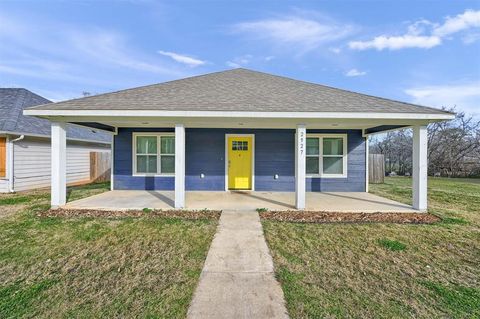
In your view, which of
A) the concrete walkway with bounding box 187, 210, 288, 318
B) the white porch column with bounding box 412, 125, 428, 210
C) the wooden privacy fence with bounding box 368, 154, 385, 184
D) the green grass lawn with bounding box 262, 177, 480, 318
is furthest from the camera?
the wooden privacy fence with bounding box 368, 154, 385, 184

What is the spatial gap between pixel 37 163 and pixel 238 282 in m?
11.8

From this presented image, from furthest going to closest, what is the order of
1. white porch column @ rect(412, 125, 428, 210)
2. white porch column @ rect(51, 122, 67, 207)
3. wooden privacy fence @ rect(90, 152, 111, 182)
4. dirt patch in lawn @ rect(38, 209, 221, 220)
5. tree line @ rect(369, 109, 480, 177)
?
tree line @ rect(369, 109, 480, 177), wooden privacy fence @ rect(90, 152, 111, 182), white porch column @ rect(51, 122, 67, 207), white porch column @ rect(412, 125, 428, 210), dirt patch in lawn @ rect(38, 209, 221, 220)

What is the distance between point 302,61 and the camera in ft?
56.7

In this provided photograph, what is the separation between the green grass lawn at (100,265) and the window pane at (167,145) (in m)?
4.24

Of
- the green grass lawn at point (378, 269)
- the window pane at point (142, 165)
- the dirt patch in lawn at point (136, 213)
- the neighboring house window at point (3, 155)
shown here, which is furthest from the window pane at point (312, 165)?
the neighboring house window at point (3, 155)

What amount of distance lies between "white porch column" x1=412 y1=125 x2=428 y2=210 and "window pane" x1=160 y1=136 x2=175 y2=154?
803 cm

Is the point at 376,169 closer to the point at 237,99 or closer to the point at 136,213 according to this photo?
the point at 237,99

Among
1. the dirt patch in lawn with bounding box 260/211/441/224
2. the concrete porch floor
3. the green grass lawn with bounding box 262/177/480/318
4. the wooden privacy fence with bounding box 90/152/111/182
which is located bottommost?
the green grass lawn with bounding box 262/177/480/318

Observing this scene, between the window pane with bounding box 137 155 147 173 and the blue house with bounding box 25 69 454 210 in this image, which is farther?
the window pane with bounding box 137 155 147 173

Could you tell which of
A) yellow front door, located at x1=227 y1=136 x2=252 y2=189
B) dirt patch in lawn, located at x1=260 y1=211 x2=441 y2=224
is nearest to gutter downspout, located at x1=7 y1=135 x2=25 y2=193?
yellow front door, located at x1=227 y1=136 x2=252 y2=189

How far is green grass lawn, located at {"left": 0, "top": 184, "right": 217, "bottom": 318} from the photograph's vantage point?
2.52 metres

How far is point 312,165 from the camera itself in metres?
9.36

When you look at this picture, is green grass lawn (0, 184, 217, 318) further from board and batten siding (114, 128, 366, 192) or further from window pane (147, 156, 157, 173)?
window pane (147, 156, 157, 173)

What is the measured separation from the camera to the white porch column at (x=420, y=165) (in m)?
6.20
